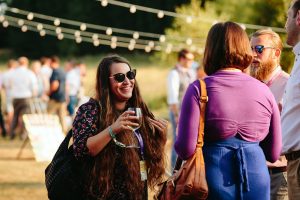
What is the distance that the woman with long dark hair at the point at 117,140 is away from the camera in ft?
15.8

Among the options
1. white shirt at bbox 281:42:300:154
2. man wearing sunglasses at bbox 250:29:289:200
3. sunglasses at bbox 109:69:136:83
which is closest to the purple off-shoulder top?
white shirt at bbox 281:42:300:154

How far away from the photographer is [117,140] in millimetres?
4875

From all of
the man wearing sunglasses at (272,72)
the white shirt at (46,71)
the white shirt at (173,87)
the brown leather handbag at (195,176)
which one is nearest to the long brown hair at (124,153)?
the brown leather handbag at (195,176)

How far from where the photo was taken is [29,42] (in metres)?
66.2

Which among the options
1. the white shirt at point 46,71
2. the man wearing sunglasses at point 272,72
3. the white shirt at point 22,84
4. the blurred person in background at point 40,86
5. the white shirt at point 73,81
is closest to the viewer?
the man wearing sunglasses at point 272,72

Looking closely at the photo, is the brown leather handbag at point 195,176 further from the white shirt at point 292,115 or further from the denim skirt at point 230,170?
the white shirt at point 292,115

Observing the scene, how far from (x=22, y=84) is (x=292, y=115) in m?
14.2

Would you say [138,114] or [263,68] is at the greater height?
[263,68]

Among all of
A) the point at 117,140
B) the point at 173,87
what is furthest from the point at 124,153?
the point at 173,87

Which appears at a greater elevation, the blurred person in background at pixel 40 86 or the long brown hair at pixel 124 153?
the long brown hair at pixel 124 153

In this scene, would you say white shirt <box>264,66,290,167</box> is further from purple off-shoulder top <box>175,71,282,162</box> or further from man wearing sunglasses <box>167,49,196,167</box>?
man wearing sunglasses <box>167,49,196,167</box>

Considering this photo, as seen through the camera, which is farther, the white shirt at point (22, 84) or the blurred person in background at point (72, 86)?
the blurred person in background at point (72, 86)

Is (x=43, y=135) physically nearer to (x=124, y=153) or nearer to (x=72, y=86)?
(x=72, y=86)

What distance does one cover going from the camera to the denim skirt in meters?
4.24
